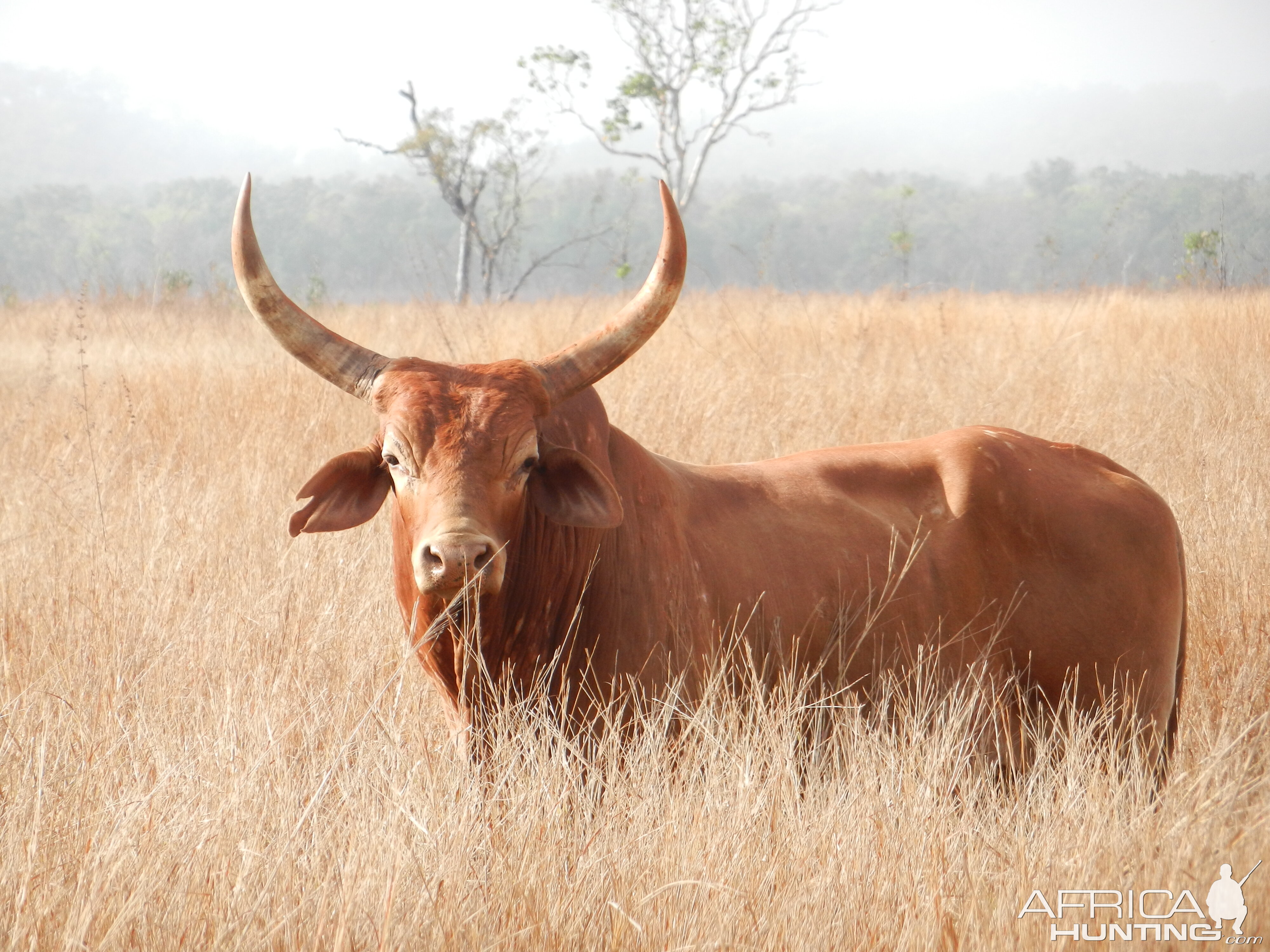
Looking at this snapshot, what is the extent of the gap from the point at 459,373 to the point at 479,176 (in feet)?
67.8

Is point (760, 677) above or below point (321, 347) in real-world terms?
below

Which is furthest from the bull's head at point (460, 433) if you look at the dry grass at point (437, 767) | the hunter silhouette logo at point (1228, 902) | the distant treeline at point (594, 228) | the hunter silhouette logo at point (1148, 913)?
the distant treeline at point (594, 228)

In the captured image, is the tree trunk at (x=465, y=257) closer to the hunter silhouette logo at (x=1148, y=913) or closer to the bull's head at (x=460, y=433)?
the bull's head at (x=460, y=433)

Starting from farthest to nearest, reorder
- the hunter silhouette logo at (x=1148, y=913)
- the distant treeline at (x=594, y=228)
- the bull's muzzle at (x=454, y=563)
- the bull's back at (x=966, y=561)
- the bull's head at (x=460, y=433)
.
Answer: the distant treeline at (x=594, y=228) → the bull's back at (x=966, y=561) → the bull's head at (x=460, y=433) → the bull's muzzle at (x=454, y=563) → the hunter silhouette logo at (x=1148, y=913)

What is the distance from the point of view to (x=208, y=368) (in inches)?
307

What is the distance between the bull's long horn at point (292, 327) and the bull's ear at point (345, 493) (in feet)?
0.51

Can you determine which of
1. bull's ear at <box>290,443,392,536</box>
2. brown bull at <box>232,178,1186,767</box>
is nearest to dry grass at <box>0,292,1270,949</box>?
brown bull at <box>232,178,1186,767</box>

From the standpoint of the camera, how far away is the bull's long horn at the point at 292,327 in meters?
2.54

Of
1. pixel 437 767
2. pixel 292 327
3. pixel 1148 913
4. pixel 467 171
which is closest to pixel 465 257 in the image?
pixel 467 171

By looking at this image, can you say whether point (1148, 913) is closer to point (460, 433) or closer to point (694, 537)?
point (694, 537)

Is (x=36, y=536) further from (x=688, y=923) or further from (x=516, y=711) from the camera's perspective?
(x=688, y=923)

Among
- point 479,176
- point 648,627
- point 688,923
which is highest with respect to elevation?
point 479,176

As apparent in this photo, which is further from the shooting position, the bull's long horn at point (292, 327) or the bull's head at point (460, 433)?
the bull's long horn at point (292, 327)

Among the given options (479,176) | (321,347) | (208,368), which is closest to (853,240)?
(479,176)
